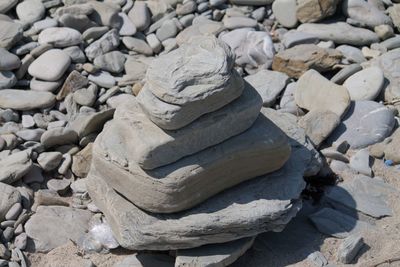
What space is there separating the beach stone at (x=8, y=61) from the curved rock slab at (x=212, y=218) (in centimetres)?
217

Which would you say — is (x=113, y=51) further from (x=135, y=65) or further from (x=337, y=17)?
(x=337, y=17)

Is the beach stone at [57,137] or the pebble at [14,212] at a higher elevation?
the beach stone at [57,137]

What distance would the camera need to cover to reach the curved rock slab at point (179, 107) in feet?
16.3

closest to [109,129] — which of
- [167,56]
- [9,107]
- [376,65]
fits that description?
[167,56]

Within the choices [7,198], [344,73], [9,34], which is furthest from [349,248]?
[9,34]

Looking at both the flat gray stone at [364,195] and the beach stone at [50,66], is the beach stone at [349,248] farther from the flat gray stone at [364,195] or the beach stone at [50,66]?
the beach stone at [50,66]

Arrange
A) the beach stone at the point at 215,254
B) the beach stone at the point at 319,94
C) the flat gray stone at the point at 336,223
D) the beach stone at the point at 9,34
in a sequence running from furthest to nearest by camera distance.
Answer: the beach stone at the point at 9,34
the beach stone at the point at 319,94
the flat gray stone at the point at 336,223
the beach stone at the point at 215,254

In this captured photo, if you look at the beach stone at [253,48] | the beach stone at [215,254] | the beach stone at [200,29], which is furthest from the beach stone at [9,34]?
the beach stone at [215,254]

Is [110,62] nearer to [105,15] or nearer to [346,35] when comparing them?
[105,15]

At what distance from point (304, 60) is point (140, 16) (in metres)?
1.88

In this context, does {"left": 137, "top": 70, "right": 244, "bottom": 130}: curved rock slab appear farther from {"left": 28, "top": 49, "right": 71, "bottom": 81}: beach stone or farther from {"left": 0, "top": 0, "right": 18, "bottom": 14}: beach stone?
{"left": 0, "top": 0, "right": 18, "bottom": 14}: beach stone

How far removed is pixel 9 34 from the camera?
7340 millimetres

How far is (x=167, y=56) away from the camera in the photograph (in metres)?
5.25

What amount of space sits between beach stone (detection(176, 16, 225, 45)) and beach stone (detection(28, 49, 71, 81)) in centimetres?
122
